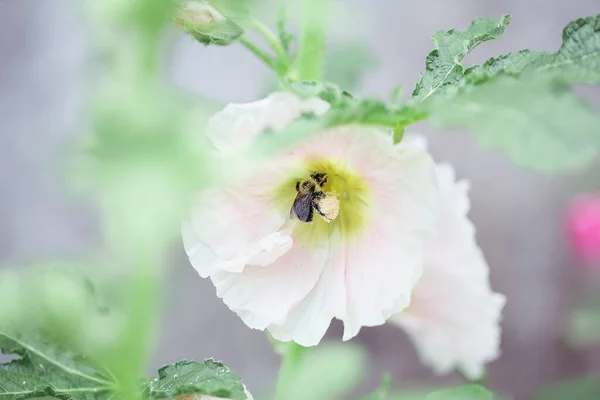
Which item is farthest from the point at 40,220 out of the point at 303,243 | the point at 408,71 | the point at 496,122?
the point at 496,122

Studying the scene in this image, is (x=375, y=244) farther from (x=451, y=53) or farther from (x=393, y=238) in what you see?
(x=451, y=53)

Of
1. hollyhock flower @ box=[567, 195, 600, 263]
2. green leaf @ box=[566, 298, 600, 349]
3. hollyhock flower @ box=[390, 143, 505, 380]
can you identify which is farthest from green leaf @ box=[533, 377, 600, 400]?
hollyhock flower @ box=[390, 143, 505, 380]

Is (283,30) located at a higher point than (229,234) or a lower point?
higher

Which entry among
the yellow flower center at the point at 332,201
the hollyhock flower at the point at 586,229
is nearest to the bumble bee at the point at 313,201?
the yellow flower center at the point at 332,201

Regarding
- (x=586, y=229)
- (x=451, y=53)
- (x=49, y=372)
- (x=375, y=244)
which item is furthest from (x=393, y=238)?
(x=586, y=229)

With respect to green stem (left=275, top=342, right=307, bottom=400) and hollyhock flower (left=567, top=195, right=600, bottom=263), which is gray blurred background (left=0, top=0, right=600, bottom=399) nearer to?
hollyhock flower (left=567, top=195, right=600, bottom=263)

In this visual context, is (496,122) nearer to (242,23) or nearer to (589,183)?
(242,23)
